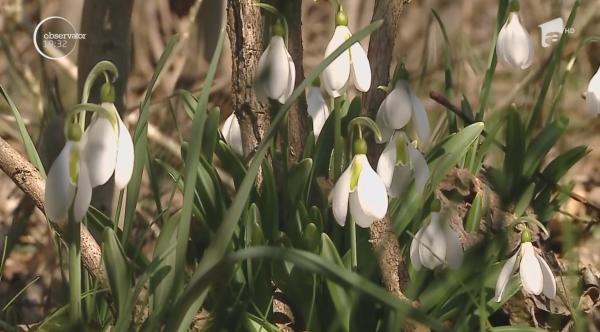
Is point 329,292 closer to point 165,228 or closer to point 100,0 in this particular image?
point 165,228

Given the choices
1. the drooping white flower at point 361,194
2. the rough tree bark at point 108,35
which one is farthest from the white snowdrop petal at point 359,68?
the rough tree bark at point 108,35

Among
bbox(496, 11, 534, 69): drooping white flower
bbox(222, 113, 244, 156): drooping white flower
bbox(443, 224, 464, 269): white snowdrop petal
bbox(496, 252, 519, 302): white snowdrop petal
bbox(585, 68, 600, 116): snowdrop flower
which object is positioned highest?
bbox(496, 11, 534, 69): drooping white flower

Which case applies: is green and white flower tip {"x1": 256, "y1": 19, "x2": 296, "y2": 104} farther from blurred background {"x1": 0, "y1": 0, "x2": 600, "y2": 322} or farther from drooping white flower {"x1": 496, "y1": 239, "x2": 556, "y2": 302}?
blurred background {"x1": 0, "y1": 0, "x2": 600, "y2": 322}

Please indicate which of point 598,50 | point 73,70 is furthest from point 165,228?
point 598,50

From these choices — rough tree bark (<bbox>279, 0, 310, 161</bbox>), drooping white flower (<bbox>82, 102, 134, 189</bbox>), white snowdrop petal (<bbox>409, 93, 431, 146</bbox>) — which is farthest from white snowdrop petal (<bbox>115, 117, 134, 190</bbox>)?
rough tree bark (<bbox>279, 0, 310, 161</bbox>)

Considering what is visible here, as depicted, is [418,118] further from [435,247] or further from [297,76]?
[297,76]

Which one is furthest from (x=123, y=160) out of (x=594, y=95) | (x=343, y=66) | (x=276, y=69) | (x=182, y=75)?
(x=182, y=75)
